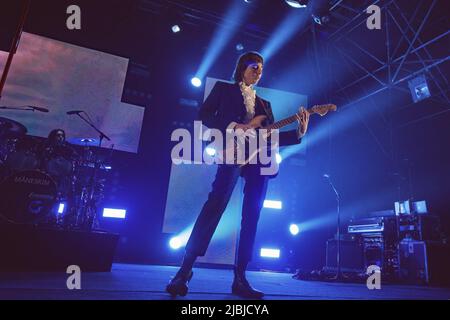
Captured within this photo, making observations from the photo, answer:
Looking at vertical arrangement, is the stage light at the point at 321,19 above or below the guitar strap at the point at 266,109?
above

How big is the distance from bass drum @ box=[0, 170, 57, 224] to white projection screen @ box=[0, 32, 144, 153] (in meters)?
1.58

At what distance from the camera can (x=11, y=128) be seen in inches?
152

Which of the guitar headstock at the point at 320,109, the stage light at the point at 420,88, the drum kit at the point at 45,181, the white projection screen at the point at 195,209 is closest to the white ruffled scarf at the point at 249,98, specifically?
the guitar headstock at the point at 320,109

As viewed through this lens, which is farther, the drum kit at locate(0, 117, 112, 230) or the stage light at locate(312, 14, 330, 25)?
the stage light at locate(312, 14, 330, 25)

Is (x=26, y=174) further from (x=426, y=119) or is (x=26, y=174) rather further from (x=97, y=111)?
(x=426, y=119)

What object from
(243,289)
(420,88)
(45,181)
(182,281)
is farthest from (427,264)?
(45,181)

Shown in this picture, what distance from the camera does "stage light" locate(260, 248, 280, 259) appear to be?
20.1 ft

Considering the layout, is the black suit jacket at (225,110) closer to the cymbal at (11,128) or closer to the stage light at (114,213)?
the cymbal at (11,128)

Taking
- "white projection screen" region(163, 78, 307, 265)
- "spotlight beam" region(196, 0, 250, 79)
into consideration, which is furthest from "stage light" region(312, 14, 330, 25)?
"white projection screen" region(163, 78, 307, 265)

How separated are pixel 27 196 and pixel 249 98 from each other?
119 inches

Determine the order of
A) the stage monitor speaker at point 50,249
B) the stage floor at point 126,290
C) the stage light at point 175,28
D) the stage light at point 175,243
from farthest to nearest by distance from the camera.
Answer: the stage light at point 175,28 → the stage light at point 175,243 → the stage monitor speaker at point 50,249 → the stage floor at point 126,290

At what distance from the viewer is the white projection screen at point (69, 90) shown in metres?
4.96

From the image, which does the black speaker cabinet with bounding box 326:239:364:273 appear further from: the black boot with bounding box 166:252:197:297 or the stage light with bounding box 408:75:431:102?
the black boot with bounding box 166:252:197:297

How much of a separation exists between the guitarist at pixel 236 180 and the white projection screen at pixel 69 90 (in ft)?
12.4
